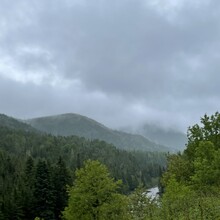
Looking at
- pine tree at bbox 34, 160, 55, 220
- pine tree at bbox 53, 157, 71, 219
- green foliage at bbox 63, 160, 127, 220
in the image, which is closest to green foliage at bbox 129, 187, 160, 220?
green foliage at bbox 63, 160, 127, 220

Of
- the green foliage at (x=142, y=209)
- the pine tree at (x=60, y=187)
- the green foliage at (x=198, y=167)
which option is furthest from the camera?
the pine tree at (x=60, y=187)

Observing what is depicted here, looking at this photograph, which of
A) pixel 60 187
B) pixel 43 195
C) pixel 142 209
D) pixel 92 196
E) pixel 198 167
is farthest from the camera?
pixel 60 187

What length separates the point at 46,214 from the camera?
71.8 metres

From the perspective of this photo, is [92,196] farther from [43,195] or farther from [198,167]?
[43,195]

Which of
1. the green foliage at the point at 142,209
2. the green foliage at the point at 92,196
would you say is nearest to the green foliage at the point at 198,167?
the green foliage at the point at 142,209

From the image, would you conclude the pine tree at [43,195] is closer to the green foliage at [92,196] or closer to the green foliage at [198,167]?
the green foliage at [92,196]

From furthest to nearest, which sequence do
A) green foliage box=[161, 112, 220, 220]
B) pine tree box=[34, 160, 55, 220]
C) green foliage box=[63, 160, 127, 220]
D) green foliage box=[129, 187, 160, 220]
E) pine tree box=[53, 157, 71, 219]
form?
pine tree box=[53, 157, 71, 219] → pine tree box=[34, 160, 55, 220] → green foliage box=[63, 160, 127, 220] → green foliage box=[161, 112, 220, 220] → green foliage box=[129, 187, 160, 220]

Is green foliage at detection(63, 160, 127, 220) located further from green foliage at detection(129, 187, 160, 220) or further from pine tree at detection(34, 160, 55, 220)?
pine tree at detection(34, 160, 55, 220)

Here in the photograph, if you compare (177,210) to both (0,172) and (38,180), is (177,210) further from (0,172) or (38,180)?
(0,172)

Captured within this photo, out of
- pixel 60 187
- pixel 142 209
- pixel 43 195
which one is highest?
pixel 60 187

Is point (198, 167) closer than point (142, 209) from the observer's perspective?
No

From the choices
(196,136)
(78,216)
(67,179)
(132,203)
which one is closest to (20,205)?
(67,179)

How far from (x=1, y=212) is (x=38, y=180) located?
36.0 ft

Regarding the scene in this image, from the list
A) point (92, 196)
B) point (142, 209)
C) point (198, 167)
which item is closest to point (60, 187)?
point (92, 196)
